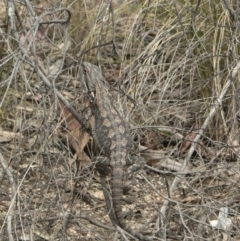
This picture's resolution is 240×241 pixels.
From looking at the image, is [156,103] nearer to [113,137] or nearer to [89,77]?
[89,77]

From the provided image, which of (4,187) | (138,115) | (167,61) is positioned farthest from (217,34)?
(4,187)

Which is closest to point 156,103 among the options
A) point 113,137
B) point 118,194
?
point 113,137

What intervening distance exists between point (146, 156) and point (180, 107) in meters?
0.56

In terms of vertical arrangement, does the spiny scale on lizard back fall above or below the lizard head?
below

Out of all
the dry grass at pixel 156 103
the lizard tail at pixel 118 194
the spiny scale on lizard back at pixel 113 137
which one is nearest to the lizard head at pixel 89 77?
the spiny scale on lizard back at pixel 113 137

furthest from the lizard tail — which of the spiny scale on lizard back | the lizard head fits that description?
the lizard head

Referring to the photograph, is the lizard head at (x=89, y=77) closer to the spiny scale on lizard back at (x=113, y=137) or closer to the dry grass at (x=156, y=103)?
the spiny scale on lizard back at (x=113, y=137)

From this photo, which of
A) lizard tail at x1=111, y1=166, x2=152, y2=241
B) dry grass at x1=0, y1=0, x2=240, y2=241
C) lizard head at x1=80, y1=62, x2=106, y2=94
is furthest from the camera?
dry grass at x1=0, y1=0, x2=240, y2=241

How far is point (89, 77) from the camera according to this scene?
253 inches

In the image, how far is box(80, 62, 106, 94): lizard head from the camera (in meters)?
6.32

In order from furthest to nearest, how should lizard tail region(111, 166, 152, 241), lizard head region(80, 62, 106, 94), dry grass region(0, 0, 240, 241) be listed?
dry grass region(0, 0, 240, 241) < lizard head region(80, 62, 106, 94) < lizard tail region(111, 166, 152, 241)

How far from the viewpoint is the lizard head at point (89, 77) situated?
632 centimetres

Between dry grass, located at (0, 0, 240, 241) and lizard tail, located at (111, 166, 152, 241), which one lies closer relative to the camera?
lizard tail, located at (111, 166, 152, 241)

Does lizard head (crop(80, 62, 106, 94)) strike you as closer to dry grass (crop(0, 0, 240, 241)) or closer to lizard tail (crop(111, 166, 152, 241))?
dry grass (crop(0, 0, 240, 241))
